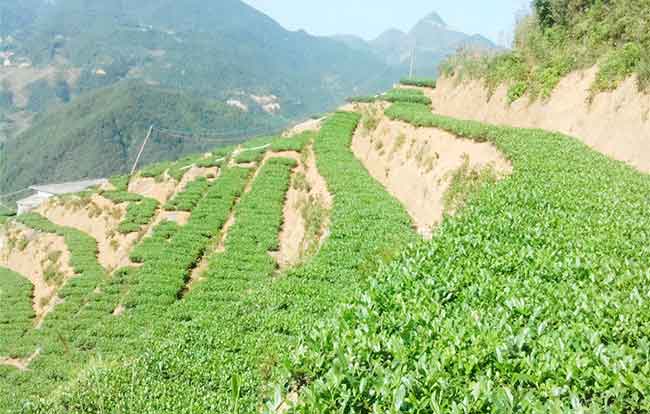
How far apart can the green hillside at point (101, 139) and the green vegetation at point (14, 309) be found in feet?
427

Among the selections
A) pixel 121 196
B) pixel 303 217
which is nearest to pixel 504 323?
pixel 303 217

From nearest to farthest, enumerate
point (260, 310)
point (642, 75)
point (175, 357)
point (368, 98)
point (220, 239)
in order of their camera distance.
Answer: point (175, 357), point (260, 310), point (642, 75), point (220, 239), point (368, 98)

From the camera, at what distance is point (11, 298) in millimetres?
29969

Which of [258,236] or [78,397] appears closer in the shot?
[78,397]

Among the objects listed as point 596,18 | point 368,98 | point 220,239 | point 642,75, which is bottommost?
point 220,239

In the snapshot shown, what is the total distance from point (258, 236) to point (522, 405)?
20.9m

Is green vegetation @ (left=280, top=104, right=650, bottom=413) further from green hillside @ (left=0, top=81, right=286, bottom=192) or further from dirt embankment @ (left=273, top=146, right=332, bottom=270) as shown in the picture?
green hillside @ (left=0, top=81, right=286, bottom=192)

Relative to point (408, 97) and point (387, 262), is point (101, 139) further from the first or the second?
point (387, 262)

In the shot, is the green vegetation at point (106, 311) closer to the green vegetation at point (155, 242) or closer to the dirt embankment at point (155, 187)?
the green vegetation at point (155, 242)

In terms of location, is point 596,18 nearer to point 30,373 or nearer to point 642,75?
point 642,75

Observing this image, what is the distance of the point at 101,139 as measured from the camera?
545 feet

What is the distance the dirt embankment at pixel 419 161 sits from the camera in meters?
20.2

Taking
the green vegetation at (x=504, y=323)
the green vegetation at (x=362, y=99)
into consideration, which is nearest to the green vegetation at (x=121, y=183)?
the green vegetation at (x=362, y=99)

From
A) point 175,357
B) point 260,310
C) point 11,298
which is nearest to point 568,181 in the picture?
point 260,310
